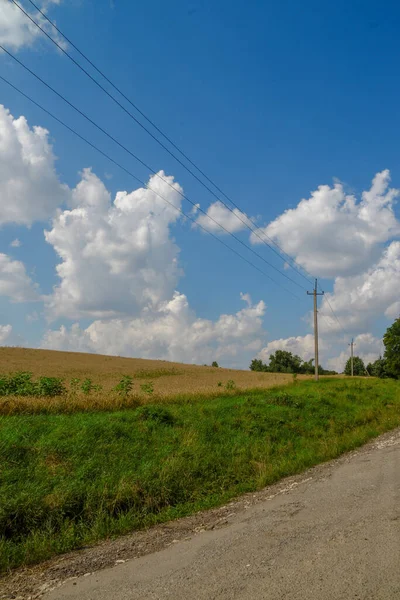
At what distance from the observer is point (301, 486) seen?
32.8 feet

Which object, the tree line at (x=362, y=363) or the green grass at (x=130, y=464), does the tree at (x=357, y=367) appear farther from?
the green grass at (x=130, y=464)

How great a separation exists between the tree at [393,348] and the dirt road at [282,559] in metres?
79.4

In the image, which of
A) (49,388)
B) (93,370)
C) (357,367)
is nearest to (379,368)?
(357,367)

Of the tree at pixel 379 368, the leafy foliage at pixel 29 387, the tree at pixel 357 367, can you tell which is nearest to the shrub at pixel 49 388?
the leafy foliage at pixel 29 387

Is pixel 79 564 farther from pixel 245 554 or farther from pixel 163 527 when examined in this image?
pixel 245 554

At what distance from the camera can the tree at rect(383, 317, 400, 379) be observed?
264 feet

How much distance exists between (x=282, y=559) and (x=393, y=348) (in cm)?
8467

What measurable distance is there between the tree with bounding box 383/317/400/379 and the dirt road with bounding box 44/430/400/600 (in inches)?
3125

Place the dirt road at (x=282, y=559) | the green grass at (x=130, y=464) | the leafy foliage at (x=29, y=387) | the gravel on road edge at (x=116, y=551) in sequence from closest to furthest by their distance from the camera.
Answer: the dirt road at (x=282, y=559) < the gravel on road edge at (x=116, y=551) < the green grass at (x=130, y=464) < the leafy foliage at (x=29, y=387)

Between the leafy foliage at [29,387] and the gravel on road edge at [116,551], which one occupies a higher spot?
the leafy foliage at [29,387]

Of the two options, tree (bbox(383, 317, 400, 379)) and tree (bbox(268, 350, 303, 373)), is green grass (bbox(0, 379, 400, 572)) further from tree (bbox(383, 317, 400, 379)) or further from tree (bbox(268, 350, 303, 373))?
tree (bbox(268, 350, 303, 373))

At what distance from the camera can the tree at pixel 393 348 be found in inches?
3172

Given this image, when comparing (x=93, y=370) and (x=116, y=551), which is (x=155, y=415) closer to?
(x=116, y=551)

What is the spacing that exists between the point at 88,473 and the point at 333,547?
21.1ft
